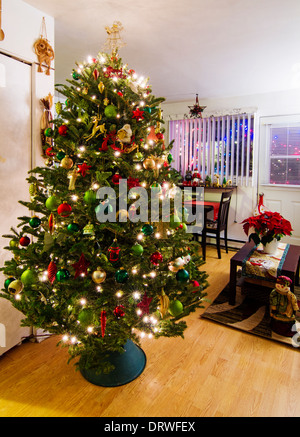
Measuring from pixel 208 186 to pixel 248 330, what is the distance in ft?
10.2

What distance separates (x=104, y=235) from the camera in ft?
5.09

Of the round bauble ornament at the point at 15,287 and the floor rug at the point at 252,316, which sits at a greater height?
the round bauble ornament at the point at 15,287

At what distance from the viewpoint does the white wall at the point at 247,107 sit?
4.49 m

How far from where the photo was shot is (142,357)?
6.50 feet

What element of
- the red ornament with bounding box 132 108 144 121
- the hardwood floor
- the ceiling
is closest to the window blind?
the ceiling

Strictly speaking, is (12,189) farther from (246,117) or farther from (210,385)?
(246,117)

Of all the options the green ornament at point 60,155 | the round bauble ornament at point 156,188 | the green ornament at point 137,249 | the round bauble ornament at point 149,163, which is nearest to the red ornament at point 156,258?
the green ornament at point 137,249

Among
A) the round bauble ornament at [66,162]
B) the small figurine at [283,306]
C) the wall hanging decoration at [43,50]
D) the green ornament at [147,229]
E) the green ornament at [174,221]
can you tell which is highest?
the wall hanging decoration at [43,50]

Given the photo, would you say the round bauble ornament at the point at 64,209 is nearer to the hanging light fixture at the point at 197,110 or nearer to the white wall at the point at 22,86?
the white wall at the point at 22,86

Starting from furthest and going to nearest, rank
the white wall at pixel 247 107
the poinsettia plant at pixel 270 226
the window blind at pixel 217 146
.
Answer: the window blind at pixel 217 146 < the white wall at pixel 247 107 < the poinsettia plant at pixel 270 226

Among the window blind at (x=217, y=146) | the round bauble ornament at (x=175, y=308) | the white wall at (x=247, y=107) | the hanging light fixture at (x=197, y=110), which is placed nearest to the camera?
the round bauble ornament at (x=175, y=308)

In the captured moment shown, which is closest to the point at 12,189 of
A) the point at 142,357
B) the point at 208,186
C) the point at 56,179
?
the point at 56,179

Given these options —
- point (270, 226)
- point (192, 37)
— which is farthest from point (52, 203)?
point (192, 37)

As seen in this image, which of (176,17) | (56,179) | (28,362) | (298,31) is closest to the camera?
(56,179)
